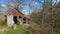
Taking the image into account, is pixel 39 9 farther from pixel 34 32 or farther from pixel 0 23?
pixel 0 23

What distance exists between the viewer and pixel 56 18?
53.7 feet

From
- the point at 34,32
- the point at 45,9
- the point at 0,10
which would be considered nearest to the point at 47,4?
the point at 45,9

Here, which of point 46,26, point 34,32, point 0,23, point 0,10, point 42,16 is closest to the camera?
point 34,32

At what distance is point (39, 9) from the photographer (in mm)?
16984

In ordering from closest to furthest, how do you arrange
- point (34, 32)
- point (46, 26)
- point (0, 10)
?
point (34, 32)
point (46, 26)
point (0, 10)

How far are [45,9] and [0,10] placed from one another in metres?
11.3

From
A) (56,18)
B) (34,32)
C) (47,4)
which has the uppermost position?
(47,4)

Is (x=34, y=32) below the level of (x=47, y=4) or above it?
below

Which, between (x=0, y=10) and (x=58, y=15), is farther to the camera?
(x=0, y=10)

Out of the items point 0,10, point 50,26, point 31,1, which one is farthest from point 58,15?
point 0,10

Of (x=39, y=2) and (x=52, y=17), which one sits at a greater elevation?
(x=39, y=2)

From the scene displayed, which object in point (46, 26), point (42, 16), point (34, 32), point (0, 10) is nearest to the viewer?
point (34, 32)

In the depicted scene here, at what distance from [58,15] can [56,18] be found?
44 cm

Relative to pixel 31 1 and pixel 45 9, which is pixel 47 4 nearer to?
pixel 45 9
